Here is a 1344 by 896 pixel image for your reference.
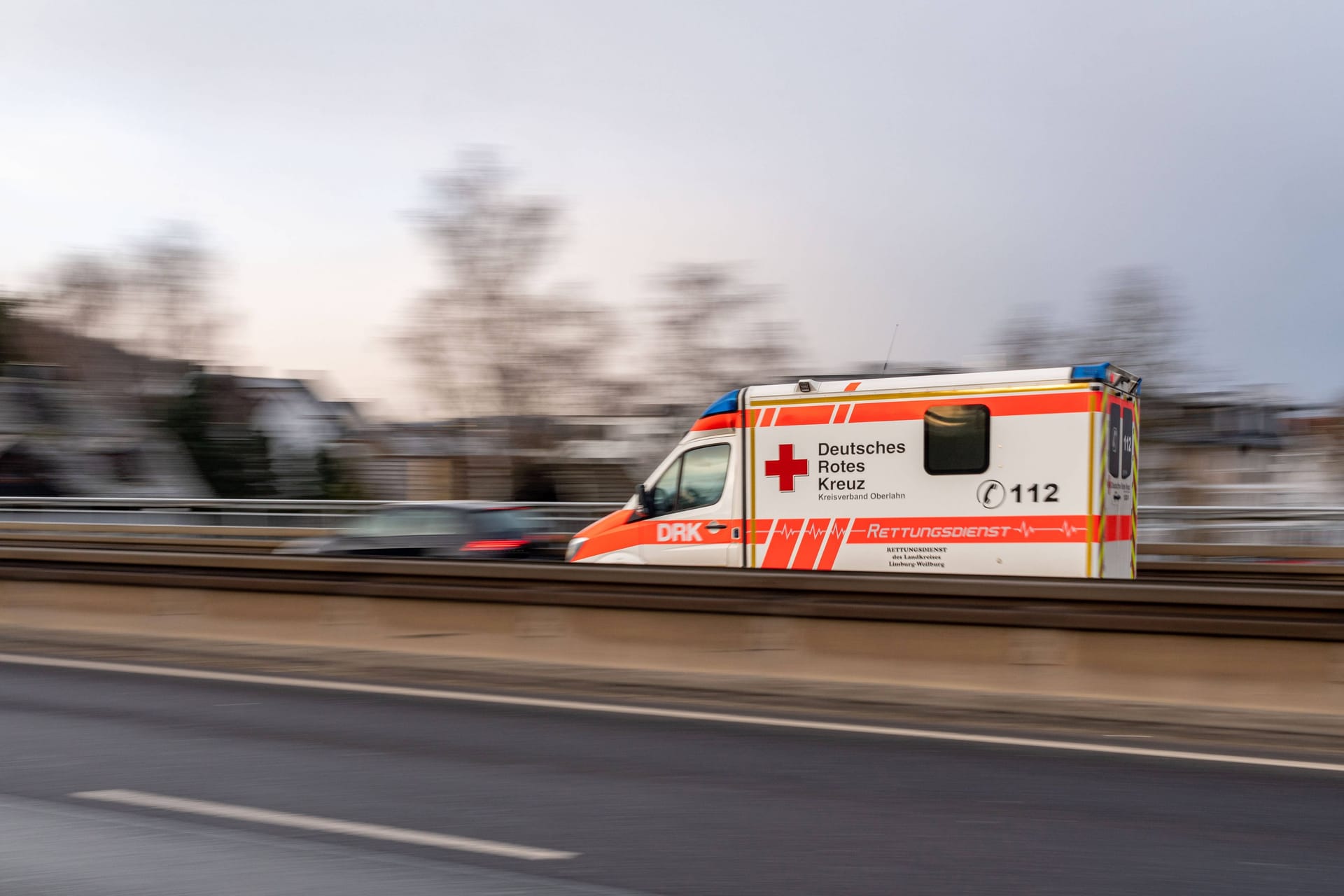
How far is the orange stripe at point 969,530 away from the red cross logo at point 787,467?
0.74m

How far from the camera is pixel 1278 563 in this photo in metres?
15.8

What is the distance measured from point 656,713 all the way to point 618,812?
8.50ft

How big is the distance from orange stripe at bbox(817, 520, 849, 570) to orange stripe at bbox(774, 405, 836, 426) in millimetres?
997

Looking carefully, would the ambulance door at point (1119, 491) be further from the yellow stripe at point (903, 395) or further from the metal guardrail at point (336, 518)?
the metal guardrail at point (336, 518)

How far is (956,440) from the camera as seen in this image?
10.9 m

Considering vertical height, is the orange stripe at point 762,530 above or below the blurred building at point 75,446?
below

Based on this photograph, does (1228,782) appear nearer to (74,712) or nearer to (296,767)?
(296,767)

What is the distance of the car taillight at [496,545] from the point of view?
1558 cm

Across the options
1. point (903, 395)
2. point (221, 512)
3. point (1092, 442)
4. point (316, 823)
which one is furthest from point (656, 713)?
point (221, 512)

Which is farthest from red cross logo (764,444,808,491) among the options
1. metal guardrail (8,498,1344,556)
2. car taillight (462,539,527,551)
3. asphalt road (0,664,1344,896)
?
metal guardrail (8,498,1344,556)

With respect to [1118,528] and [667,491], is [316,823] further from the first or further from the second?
[1118,528]

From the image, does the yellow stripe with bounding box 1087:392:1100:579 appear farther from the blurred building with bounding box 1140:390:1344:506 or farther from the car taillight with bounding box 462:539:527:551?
the blurred building with bounding box 1140:390:1344:506

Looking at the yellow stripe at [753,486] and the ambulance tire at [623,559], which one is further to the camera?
the ambulance tire at [623,559]

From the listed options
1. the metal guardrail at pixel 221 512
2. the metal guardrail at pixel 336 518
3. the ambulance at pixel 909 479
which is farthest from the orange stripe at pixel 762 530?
the metal guardrail at pixel 221 512
